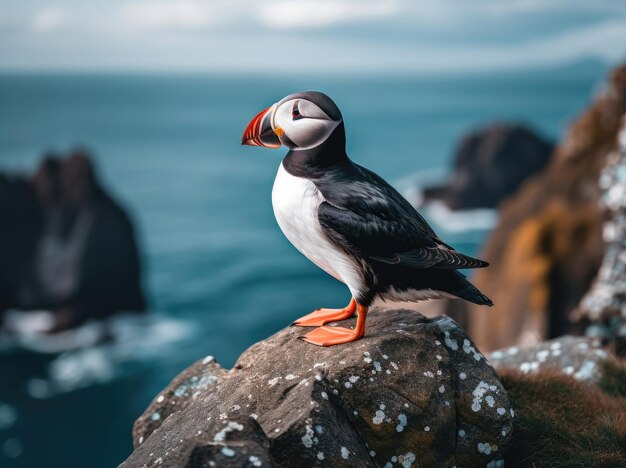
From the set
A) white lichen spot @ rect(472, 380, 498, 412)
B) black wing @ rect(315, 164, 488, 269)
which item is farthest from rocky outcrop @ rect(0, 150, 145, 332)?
white lichen spot @ rect(472, 380, 498, 412)

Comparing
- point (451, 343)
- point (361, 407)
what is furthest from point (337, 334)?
point (451, 343)

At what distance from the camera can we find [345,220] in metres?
6.54

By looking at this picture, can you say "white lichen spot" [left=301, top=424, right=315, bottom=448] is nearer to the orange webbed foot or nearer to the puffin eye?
the orange webbed foot

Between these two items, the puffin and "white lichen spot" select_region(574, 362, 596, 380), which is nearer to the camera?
the puffin

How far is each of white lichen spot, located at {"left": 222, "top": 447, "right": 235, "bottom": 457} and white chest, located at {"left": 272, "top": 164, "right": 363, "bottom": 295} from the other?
212 cm

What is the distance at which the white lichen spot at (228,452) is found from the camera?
206 inches

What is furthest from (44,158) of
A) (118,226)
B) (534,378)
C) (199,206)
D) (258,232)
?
(534,378)

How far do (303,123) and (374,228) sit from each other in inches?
46.9

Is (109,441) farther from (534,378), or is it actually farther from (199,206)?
(199,206)

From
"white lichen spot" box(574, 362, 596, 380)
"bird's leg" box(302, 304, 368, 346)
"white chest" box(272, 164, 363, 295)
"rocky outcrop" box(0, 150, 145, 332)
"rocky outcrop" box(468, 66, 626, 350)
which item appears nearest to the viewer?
"white chest" box(272, 164, 363, 295)

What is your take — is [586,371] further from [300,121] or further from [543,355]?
[300,121]

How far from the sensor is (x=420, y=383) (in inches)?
260

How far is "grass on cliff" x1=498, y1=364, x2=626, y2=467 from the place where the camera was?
6699mm

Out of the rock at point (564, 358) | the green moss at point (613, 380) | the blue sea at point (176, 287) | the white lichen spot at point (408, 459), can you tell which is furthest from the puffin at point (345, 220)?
the blue sea at point (176, 287)
